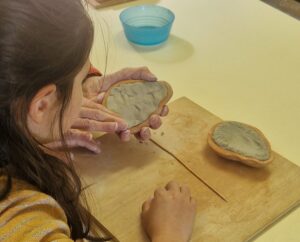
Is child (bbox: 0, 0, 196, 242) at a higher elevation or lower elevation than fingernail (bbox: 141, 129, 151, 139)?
higher

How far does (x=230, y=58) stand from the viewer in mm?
1179

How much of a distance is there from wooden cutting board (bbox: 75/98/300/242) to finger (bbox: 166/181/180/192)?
0.02m

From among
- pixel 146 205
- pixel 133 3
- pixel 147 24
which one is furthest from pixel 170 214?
pixel 133 3

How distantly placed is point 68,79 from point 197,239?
1.04 feet

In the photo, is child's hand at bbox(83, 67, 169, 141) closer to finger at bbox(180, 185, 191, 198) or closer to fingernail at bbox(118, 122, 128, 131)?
fingernail at bbox(118, 122, 128, 131)

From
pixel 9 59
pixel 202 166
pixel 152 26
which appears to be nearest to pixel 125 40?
pixel 152 26

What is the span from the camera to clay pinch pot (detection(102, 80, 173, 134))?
2.99ft

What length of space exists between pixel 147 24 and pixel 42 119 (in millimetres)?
715

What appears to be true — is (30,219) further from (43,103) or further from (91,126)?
(91,126)

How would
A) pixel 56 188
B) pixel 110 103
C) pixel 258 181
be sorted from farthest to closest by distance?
pixel 110 103, pixel 258 181, pixel 56 188

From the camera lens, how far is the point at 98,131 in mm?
901

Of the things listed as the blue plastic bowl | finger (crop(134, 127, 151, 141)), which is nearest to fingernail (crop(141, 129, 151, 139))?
finger (crop(134, 127, 151, 141))

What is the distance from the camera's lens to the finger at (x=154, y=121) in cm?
90

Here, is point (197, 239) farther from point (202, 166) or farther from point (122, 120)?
point (122, 120)
